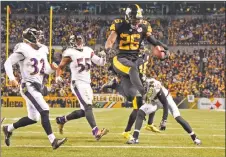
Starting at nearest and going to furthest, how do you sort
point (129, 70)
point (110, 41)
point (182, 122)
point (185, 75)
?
point (110, 41) → point (129, 70) → point (182, 122) → point (185, 75)

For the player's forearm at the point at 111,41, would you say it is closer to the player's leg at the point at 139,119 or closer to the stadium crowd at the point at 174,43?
the player's leg at the point at 139,119

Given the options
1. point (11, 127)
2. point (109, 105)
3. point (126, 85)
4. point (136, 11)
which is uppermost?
point (136, 11)

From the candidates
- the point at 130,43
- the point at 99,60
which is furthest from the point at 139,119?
the point at 130,43

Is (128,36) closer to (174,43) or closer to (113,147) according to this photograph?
(113,147)

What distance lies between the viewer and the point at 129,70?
8.70 m

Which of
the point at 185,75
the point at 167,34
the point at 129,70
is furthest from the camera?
the point at 167,34

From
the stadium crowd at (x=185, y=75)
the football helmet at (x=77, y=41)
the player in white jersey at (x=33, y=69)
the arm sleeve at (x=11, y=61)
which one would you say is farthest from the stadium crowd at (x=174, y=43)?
the arm sleeve at (x=11, y=61)

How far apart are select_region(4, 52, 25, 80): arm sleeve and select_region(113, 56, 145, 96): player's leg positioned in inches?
64.1

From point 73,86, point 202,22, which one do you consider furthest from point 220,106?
point 73,86

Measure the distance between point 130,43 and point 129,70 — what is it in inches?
20.8

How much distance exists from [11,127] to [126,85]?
196 cm

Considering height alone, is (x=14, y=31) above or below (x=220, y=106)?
above

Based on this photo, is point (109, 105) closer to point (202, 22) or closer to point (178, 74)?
point (178, 74)

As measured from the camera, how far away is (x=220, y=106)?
99.1 ft
